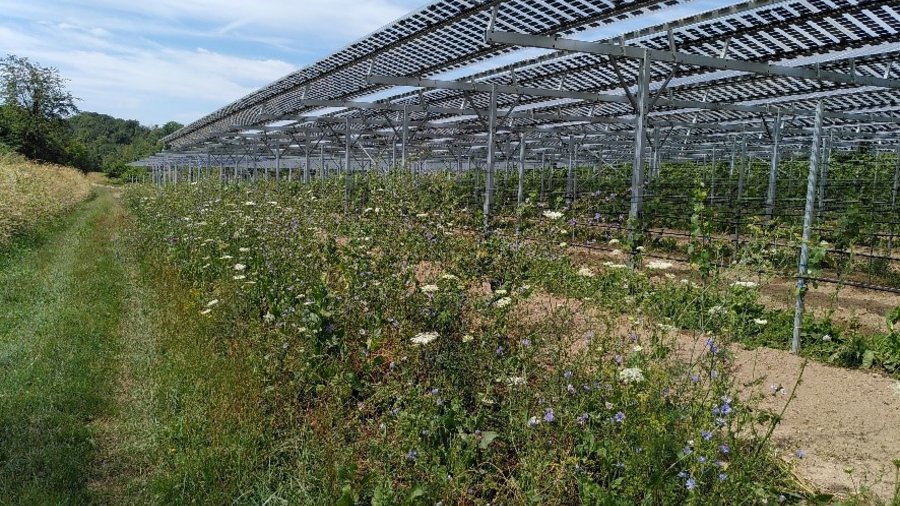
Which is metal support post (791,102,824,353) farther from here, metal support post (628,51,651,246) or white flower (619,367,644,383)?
white flower (619,367,644,383)

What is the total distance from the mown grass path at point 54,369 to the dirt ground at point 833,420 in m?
3.59

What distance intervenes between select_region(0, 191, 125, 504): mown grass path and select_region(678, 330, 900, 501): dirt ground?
359 centimetres

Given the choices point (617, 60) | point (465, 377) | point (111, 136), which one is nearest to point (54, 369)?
point (465, 377)

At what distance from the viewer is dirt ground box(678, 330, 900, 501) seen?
143 inches

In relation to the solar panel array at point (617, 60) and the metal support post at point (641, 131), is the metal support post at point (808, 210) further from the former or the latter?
the metal support post at point (641, 131)

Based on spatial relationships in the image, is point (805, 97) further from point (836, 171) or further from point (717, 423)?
point (717, 423)

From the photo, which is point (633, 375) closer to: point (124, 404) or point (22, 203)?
point (124, 404)

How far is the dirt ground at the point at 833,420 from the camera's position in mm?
3629

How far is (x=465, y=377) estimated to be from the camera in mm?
3951

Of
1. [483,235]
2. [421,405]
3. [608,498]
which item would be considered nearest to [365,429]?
[421,405]

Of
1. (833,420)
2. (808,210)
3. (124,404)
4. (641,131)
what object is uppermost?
(641,131)

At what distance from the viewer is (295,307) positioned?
4.92m

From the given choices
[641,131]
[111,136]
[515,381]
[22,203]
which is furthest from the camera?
[111,136]

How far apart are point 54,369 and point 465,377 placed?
11.8ft
